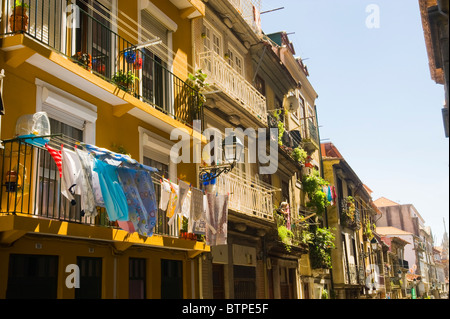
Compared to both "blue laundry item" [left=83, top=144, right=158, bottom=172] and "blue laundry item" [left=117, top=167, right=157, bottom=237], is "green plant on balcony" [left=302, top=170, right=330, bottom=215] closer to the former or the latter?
"blue laundry item" [left=117, top=167, right=157, bottom=237]

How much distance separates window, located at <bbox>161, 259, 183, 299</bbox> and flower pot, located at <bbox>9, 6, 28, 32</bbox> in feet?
19.6

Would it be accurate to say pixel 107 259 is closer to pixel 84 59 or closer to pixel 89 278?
pixel 89 278

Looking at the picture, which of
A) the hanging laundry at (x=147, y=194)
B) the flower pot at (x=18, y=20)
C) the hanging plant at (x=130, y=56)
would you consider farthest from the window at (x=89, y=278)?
the hanging plant at (x=130, y=56)

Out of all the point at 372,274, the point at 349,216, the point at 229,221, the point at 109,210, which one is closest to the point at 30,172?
the point at 109,210

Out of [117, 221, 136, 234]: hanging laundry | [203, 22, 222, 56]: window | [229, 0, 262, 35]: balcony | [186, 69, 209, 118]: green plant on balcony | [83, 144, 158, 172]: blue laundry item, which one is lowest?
[117, 221, 136, 234]: hanging laundry

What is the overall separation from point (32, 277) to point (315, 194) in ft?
57.5

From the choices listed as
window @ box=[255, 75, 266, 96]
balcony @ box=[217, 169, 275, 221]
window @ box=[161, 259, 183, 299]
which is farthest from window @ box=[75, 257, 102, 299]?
window @ box=[255, 75, 266, 96]

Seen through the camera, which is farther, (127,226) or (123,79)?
(123,79)

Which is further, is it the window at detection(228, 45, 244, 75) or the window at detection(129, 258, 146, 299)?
the window at detection(228, 45, 244, 75)

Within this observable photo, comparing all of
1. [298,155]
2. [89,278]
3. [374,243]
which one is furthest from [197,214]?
[374,243]

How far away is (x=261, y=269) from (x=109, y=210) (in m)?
9.71

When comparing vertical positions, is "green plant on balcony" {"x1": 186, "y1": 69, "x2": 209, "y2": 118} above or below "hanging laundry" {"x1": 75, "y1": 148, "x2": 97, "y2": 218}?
above

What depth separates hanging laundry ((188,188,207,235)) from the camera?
11617mm

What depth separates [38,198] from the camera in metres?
8.77
